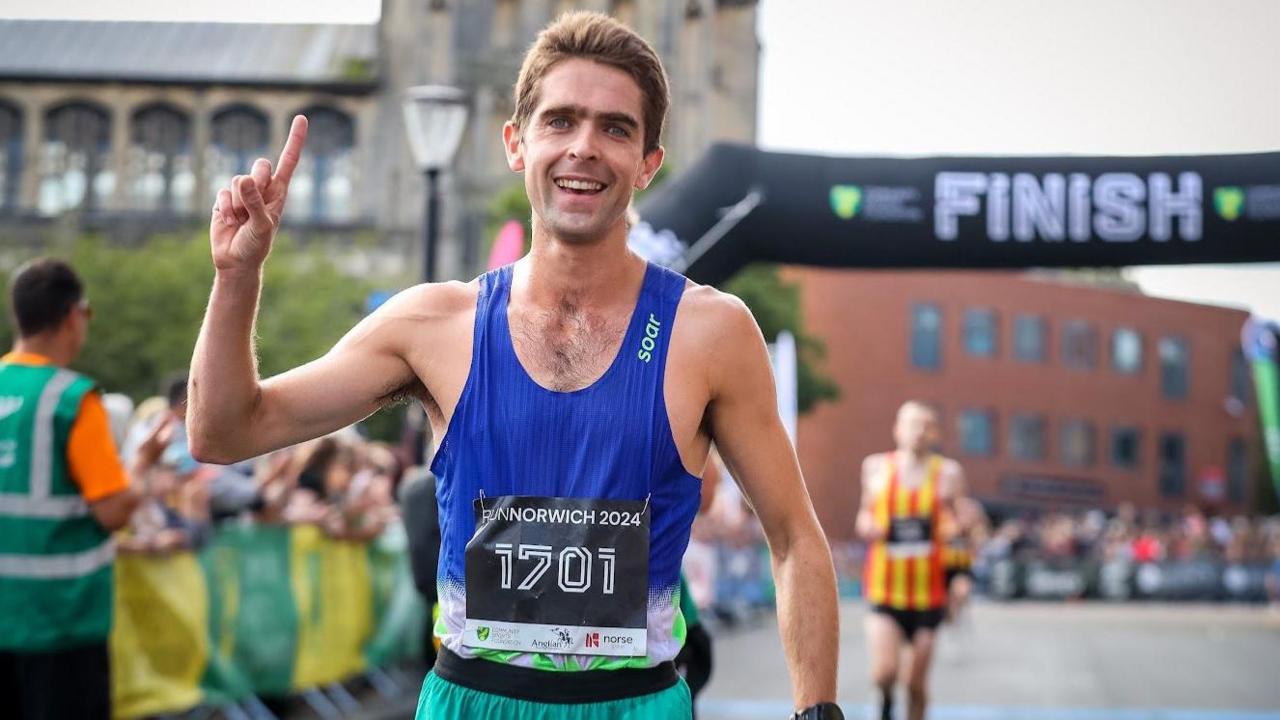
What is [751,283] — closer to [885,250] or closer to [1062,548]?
[1062,548]

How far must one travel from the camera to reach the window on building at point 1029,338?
222ft

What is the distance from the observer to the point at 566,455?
10.3 feet

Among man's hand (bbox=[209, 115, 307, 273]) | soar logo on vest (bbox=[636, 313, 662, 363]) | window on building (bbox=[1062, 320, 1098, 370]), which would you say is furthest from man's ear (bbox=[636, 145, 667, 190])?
window on building (bbox=[1062, 320, 1098, 370])

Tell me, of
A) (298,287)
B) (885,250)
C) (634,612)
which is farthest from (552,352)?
(298,287)

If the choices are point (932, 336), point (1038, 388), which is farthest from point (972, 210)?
point (1038, 388)

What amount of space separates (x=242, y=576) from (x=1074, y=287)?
205 feet

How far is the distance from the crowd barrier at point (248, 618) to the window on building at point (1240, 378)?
Result: 6654 cm

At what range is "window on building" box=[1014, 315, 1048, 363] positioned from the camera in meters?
67.6

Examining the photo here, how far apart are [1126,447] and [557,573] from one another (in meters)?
70.1

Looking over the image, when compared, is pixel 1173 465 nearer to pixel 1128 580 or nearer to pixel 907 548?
pixel 1128 580

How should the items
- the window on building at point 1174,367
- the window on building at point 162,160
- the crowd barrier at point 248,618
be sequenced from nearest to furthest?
1. the crowd barrier at point 248,618
2. the window on building at point 162,160
3. the window on building at point 1174,367

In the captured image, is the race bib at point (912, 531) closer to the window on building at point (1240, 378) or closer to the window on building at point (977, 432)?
the window on building at point (977, 432)

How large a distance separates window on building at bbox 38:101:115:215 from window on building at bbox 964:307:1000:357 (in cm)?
3157

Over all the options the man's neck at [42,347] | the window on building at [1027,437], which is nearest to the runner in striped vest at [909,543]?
the man's neck at [42,347]
